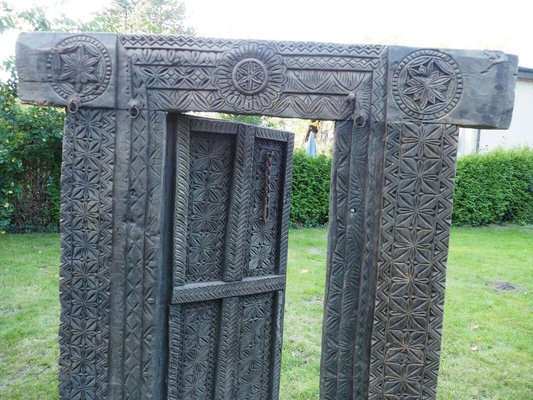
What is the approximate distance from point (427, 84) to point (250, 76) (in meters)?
0.76

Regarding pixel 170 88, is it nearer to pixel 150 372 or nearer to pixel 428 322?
pixel 150 372

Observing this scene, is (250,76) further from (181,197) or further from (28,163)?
(28,163)

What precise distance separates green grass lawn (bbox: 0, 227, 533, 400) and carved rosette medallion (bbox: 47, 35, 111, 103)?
2.39 meters

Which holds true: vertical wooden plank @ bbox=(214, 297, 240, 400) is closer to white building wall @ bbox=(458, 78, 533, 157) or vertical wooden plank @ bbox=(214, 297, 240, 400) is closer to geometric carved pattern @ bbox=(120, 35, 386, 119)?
geometric carved pattern @ bbox=(120, 35, 386, 119)

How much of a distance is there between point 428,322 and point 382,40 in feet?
65.4

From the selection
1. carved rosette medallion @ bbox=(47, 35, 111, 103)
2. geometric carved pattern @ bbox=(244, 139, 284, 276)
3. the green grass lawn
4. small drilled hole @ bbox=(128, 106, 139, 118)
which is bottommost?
the green grass lawn

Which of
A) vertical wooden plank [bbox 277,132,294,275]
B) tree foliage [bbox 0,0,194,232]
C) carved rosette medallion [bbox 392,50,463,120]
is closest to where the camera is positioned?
carved rosette medallion [bbox 392,50,463,120]

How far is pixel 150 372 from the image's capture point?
1957mm

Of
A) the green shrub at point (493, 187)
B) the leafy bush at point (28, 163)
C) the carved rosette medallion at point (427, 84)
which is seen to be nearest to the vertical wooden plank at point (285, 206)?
the carved rosette medallion at point (427, 84)

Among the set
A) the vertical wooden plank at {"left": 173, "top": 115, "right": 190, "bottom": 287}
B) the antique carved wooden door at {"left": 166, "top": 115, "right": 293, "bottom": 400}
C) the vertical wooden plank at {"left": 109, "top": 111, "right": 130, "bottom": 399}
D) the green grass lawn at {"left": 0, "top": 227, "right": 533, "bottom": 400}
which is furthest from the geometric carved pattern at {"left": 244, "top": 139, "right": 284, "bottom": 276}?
the green grass lawn at {"left": 0, "top": 227, "right": 533, "bottom": 400}

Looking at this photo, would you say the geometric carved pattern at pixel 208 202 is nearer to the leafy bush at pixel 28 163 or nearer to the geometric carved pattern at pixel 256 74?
the geometric carved pattern at pixel 256 74

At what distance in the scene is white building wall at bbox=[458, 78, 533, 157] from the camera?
49.6ft

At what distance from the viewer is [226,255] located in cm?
230

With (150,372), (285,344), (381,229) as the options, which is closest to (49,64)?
(150,372)
